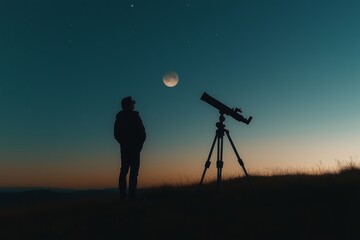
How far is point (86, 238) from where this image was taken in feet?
25.6

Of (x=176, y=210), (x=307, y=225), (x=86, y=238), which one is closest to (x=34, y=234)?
(x=86, y=238)

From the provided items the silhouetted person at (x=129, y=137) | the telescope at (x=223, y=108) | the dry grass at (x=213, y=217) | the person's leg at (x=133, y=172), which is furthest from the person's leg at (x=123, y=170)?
the telescope at (x=223, y=108)

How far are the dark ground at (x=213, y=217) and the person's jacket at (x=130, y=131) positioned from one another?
1478mm

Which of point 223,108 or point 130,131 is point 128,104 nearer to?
point 130,131

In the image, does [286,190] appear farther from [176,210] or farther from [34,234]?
[34,234]

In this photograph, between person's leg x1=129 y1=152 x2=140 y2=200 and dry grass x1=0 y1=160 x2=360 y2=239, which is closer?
dry grass x1=0 y1=160 x2=360 y2=239

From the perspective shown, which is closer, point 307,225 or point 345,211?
point 307,225

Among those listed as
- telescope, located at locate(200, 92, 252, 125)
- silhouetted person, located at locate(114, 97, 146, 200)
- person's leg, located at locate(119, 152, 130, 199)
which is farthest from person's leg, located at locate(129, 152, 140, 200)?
telescope, located at locate(200, 92, 252, 125)

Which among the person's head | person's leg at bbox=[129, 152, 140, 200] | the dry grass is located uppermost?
the person's head

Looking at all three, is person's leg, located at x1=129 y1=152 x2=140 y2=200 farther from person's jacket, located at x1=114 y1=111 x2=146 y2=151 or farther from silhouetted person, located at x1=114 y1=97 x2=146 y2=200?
person's jacket, located at x1=114 y1=111 x2=146 y2=151

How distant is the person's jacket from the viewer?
38.2 ft

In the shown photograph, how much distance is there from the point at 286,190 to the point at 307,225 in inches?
147

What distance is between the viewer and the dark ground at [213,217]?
7699 mm

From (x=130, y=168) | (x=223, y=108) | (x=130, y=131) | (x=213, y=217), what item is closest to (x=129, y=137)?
(x=130, y=131)
